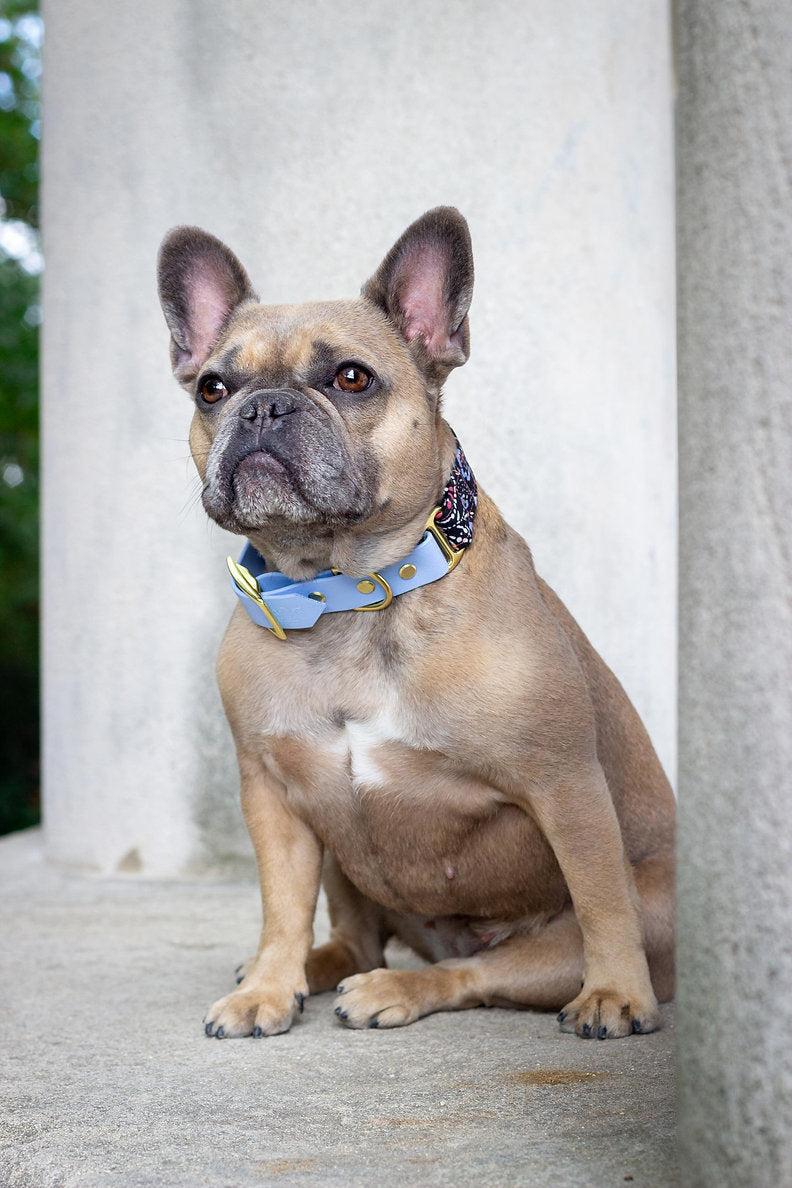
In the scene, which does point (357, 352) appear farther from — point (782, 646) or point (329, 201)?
point (329, 201)

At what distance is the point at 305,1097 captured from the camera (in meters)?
2.69

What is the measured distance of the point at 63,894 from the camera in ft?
18.1

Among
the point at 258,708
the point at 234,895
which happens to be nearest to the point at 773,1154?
the point at 258,708

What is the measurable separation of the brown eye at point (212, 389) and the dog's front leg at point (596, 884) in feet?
4.48

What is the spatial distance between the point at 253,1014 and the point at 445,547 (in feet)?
4.22

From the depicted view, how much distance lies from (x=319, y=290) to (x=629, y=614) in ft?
6.31

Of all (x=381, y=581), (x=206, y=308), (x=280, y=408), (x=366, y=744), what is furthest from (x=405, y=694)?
(x=206, y=308)

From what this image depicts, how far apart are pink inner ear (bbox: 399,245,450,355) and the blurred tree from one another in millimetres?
9093

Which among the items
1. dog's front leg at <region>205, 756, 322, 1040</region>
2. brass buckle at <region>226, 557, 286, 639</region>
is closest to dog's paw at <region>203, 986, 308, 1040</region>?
dog's front leg at <region>205, 756, 322, 1040</region>

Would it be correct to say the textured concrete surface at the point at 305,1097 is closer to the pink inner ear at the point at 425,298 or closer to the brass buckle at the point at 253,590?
the brass buckle at the point at 253,590

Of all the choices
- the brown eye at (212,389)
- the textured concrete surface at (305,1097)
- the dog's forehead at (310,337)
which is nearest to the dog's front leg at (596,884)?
the textured concrete surface at (305,1097)

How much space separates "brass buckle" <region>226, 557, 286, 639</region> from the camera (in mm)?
3402

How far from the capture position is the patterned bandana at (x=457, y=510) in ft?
11.0

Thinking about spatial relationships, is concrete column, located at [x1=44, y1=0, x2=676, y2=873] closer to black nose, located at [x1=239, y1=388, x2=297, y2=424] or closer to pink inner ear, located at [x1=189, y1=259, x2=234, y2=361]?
pink inner ear, located at [x1=189, y1=259, x2=234, y2=361]
